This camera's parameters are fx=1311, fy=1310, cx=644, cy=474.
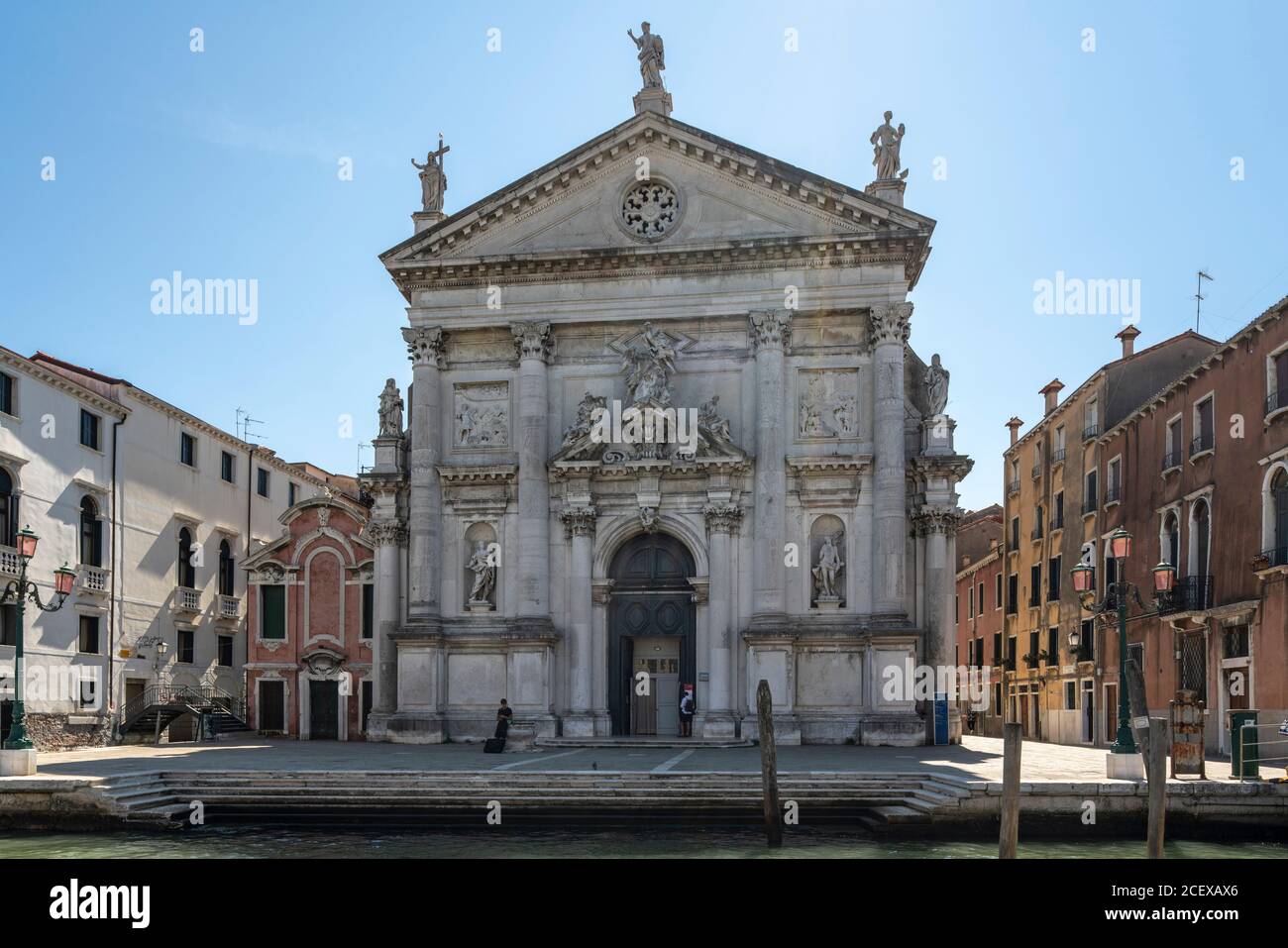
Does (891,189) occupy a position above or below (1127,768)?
above

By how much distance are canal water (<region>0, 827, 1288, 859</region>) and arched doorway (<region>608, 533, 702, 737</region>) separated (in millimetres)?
11198

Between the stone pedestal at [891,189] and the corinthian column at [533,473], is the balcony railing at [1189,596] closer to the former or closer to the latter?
the stone pedestal at [891,189]

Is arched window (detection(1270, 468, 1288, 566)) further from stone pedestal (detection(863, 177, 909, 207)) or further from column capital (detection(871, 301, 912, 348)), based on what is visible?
stone pedestal (detection(863, 177, 909, 207))

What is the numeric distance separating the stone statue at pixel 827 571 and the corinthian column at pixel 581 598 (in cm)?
545

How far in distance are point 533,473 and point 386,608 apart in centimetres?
526

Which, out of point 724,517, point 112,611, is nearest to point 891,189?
point 724,517

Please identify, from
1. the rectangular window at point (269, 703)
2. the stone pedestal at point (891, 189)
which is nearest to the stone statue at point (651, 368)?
the stone pedestal at point (891, 189)

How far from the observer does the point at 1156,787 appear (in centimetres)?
1648

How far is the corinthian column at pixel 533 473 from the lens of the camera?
31531 millimetres

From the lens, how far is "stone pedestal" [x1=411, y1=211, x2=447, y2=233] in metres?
34.1

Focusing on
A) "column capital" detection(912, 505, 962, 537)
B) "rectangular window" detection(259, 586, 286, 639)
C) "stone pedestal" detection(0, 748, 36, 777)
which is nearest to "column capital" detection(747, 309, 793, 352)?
"column capital" detection(912, 505, 962, 537)

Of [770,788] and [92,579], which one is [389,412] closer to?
[92,579]
